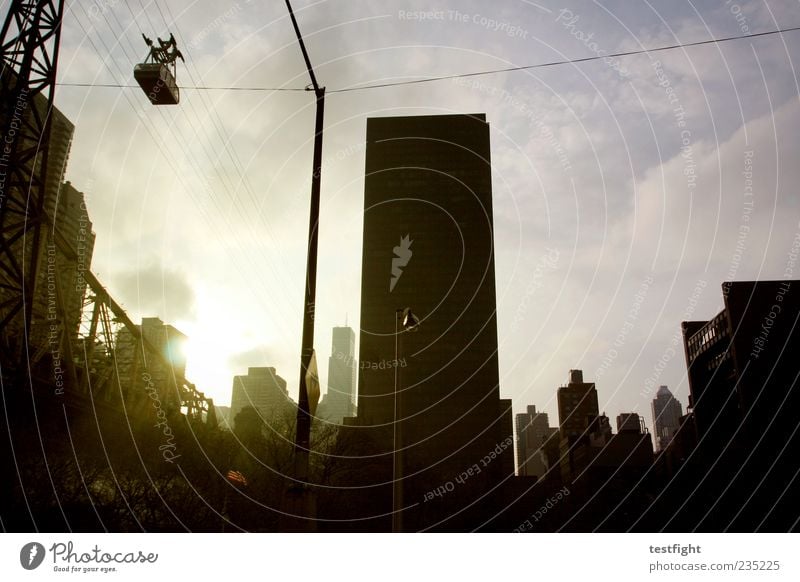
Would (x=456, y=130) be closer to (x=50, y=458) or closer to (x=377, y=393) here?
(x=377, y=393)

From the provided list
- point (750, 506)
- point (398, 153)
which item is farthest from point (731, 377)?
point (398, 153)

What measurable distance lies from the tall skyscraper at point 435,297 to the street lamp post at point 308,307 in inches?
4001

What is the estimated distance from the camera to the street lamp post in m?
8.00

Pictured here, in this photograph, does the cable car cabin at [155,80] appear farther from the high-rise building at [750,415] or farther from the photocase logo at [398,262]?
the photocase logo at [398,262]

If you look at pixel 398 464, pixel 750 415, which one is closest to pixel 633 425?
pixel 750 415

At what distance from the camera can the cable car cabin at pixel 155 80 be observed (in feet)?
52.6

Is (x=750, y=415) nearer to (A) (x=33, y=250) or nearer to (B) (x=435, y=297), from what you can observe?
(A) (x=33, y=250)

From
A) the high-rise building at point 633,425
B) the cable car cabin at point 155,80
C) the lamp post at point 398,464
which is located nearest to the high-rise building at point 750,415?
the high-rise building at point 633,425

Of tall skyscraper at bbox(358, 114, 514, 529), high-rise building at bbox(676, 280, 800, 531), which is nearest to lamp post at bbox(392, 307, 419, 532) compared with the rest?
high-rise building at bbox(676, 280, 800, 531)

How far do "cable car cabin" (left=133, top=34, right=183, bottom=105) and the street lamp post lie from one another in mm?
7819
